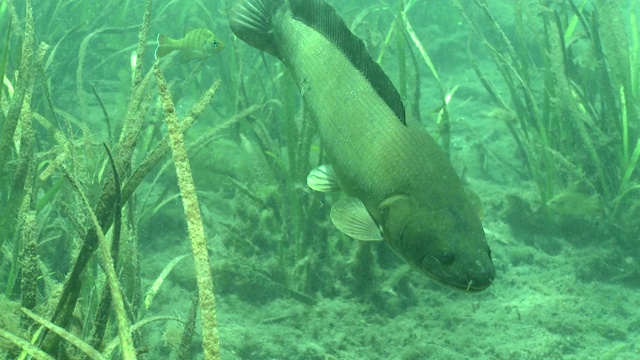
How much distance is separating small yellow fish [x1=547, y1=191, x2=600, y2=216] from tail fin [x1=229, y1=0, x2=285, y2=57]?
315 centimetres

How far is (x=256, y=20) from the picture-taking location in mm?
2893

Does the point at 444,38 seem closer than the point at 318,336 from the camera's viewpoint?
No

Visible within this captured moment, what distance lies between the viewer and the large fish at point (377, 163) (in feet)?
6.84

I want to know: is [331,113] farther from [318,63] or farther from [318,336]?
[318,336]

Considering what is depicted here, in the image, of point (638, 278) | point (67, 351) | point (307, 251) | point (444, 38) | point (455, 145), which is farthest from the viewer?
point (444, 38)

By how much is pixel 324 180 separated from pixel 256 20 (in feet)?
3.17

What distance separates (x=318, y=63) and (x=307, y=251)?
1911 millimetres

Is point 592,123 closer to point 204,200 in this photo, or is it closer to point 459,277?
point 459,277

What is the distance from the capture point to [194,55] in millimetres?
6129

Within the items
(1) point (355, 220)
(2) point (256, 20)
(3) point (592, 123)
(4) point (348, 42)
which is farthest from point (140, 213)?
(3) point (592, 123)

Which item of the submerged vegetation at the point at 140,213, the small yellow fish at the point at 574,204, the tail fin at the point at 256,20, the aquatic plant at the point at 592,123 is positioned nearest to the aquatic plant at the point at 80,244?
the submerged vegetation at the point at 140,213

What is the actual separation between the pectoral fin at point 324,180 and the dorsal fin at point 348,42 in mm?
526

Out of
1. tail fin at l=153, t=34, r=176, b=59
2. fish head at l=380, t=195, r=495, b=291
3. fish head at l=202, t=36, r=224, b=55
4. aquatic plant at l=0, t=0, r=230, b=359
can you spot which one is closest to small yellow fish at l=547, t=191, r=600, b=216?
fish head at l=380, t=195, r=495, b=291

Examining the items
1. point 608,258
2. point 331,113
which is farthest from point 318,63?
point 608,258
